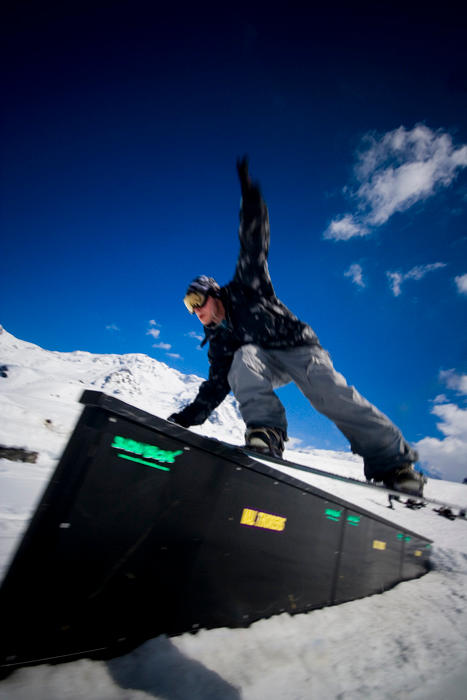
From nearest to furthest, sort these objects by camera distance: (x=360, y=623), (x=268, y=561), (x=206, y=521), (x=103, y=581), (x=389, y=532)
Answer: (x=103, y=581) → (x=206, y=521) → (x=268, y=561) → (x=360, y=623) → (x=389, y=532)

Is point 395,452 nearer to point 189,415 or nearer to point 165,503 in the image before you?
point 165,503

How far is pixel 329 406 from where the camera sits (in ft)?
5.84

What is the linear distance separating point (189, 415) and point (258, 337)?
1.03m

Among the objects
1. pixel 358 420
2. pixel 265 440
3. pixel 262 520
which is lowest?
pixel 262 520

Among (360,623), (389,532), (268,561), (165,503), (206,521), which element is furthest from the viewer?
(389,532)

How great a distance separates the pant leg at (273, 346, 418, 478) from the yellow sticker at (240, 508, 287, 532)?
707 mm

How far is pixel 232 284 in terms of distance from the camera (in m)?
2.12

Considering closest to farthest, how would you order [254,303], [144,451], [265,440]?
[144,451], [265,440], [254,303]

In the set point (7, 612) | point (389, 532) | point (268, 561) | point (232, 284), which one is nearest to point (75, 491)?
point (7, 612)

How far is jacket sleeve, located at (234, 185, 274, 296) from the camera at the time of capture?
174 centimetres

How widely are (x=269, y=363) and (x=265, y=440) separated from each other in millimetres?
629

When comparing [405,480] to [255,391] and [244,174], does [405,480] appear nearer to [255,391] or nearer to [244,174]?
[255,391]

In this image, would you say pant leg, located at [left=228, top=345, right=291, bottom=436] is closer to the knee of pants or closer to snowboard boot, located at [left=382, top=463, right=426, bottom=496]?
the knee of pants

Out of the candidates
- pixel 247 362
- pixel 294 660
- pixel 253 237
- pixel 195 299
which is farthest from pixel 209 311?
pixel 294 660
